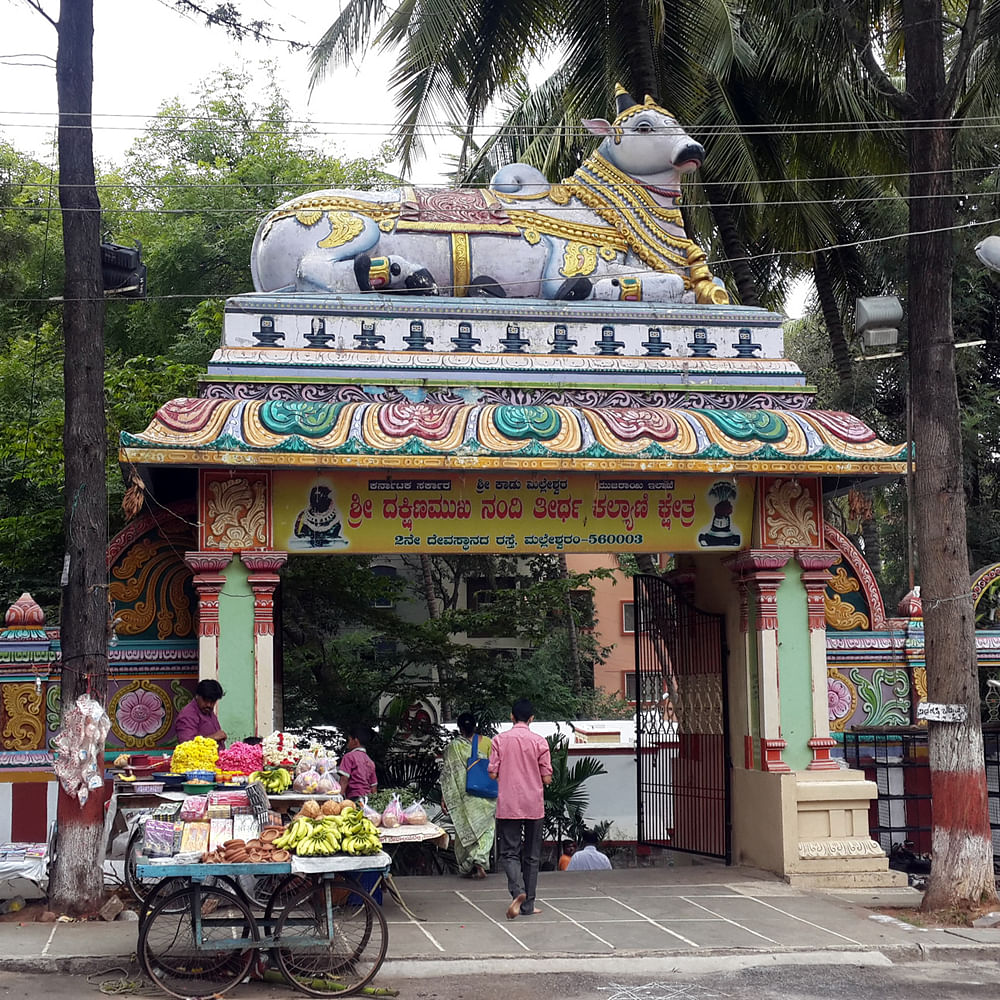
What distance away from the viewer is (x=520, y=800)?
9.41 m

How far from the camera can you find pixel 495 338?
1165cm

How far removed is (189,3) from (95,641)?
5150 mm

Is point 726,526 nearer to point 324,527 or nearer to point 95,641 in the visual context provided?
point 324,527

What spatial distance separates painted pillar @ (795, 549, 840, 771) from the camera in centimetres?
1151

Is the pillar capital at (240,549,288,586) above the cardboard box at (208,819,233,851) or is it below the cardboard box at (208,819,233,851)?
above

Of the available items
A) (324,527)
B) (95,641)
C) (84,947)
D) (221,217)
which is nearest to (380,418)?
(324,527)

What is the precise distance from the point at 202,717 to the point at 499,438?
3.30 metres

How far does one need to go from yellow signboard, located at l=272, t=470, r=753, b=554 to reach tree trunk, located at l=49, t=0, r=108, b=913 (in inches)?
66.6

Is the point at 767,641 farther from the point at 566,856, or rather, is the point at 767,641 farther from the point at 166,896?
the point at 166,896

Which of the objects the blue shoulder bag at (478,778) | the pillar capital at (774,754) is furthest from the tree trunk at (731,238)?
the blue shoulder bag at (478,778)

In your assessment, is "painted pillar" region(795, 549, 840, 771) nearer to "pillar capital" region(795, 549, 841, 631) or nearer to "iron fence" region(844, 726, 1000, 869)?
"pillar capital" region(795, 549, 841, 631)

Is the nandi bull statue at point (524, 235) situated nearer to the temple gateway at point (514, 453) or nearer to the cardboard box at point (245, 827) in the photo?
the temple gateway at point (514, 453)

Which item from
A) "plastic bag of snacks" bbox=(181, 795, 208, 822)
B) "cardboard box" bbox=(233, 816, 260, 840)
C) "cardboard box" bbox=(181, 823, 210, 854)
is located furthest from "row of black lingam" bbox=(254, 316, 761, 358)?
"cardboard box" bbox=(181, 823, 210, 854)

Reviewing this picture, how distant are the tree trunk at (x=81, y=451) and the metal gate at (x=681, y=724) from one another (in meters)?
5.80
